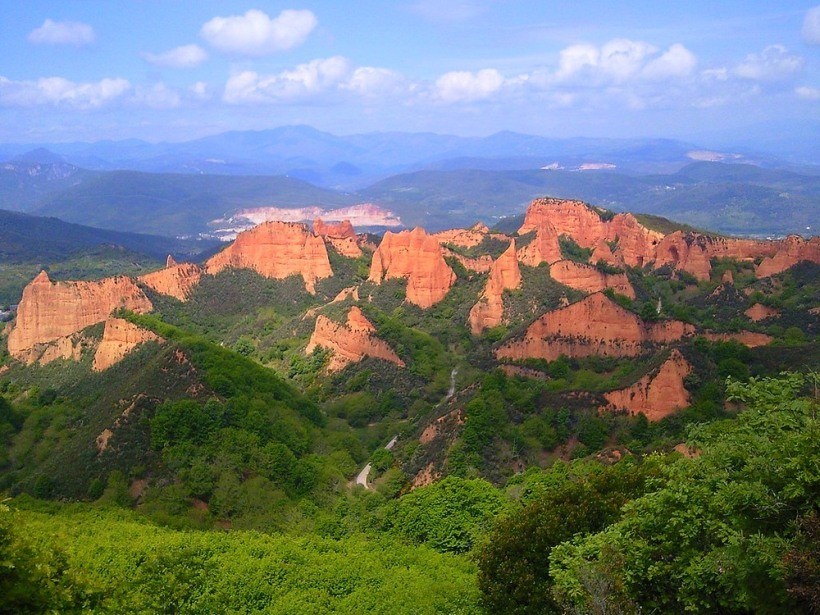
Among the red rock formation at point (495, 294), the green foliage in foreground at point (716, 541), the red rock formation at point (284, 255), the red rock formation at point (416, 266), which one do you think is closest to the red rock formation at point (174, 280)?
the red rock formation at point (284, 255)

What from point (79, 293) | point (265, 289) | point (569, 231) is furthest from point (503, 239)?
point (79, 293)

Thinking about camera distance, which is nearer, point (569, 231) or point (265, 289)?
point (265, 289)

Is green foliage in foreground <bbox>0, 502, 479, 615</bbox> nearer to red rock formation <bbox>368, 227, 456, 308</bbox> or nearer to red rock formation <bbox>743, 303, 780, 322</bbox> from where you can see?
red rock formation <bbox>368, 227, 456, 308</bbox>

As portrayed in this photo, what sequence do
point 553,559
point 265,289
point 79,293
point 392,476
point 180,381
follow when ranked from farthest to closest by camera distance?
point 265,289
point 79,293
point 180,381
point 392,476
point 553,559

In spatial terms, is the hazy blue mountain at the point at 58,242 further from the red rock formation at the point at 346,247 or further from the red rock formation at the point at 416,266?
the red rock formation at the point at 416,266

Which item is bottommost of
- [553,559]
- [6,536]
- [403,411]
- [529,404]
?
[403,411]

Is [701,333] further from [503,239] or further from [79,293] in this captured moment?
[79,293]

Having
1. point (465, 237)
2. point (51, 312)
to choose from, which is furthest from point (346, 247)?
point (51, 312)

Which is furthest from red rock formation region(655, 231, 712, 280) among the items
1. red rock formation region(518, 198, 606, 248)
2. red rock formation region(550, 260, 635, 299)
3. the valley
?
red rock formation region(550, 260, 635, 299)
